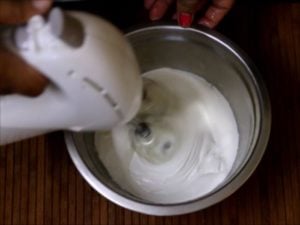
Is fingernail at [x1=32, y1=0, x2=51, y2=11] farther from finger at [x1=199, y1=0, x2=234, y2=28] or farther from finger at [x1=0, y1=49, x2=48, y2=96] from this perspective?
finger at [x1=199, y1=0, x2=234, y2=28]

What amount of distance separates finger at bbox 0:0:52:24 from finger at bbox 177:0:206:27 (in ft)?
0.84

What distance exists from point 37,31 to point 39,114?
0.33ft

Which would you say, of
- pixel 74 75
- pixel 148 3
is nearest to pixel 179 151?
pixel 148 3

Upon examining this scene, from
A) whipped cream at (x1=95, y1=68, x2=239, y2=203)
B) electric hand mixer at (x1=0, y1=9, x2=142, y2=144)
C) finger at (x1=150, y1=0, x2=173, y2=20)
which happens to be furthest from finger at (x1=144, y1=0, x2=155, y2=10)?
electric hand mixer at (x1=0, y1=9, x2=142, y2=144)

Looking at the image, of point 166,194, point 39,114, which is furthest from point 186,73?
point 39,114

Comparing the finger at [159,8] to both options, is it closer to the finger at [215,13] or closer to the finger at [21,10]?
the finger at [215,13]

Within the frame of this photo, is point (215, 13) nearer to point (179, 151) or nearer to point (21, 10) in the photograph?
point (179, 151)

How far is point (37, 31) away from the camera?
447mm

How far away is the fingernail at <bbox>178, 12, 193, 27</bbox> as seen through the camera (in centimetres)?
71

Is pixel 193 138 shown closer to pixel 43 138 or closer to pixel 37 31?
pixel 43 138

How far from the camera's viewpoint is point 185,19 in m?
0.72

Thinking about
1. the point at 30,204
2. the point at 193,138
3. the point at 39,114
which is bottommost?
the point at 30,204

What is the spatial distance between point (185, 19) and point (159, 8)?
0.09 meters

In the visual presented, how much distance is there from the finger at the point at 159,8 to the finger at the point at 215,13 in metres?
0.06
